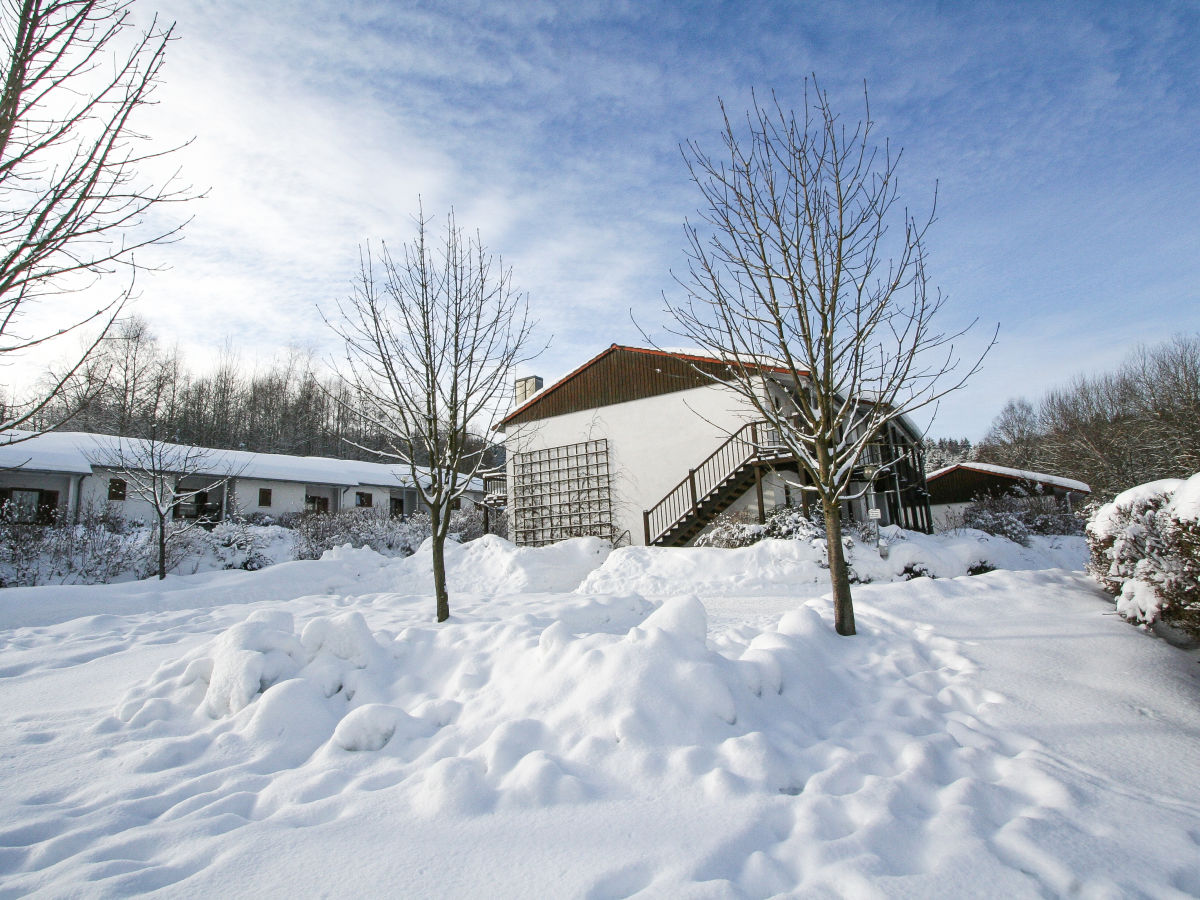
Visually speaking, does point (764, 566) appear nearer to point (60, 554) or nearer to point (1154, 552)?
point (1154, 552)

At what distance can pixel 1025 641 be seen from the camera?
4945 mm

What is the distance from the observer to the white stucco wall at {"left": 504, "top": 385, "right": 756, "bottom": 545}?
16562 millimetres

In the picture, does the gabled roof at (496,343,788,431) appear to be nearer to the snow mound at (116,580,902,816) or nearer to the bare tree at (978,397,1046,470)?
the snow mound at (116,580,902,816)

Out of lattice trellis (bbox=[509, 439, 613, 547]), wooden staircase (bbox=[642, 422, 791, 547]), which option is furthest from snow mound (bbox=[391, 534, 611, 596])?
lattice trellis (bbox=[509, 439, 613, 547])

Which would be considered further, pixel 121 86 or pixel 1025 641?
pixel 1025 641

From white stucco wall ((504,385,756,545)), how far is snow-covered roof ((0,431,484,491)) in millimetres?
4457

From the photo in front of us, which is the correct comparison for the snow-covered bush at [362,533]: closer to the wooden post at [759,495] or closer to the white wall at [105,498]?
the white wall at [105,498]

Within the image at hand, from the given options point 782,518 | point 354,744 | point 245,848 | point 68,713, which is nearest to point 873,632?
point 354,744

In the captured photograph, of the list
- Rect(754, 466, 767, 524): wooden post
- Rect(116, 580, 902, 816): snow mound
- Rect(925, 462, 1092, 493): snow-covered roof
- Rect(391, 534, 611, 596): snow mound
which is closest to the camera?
Rect(116, 580, 902, 816): snow mound

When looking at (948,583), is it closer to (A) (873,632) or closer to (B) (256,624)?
(A) (873,632)

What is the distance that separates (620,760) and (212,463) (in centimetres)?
2719

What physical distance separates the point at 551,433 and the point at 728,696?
1686 cm

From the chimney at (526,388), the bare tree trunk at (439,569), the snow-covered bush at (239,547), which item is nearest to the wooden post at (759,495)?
the bare tree trunk at (439,569)

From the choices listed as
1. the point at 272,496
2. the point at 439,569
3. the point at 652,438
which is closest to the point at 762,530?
the point at 652,438
